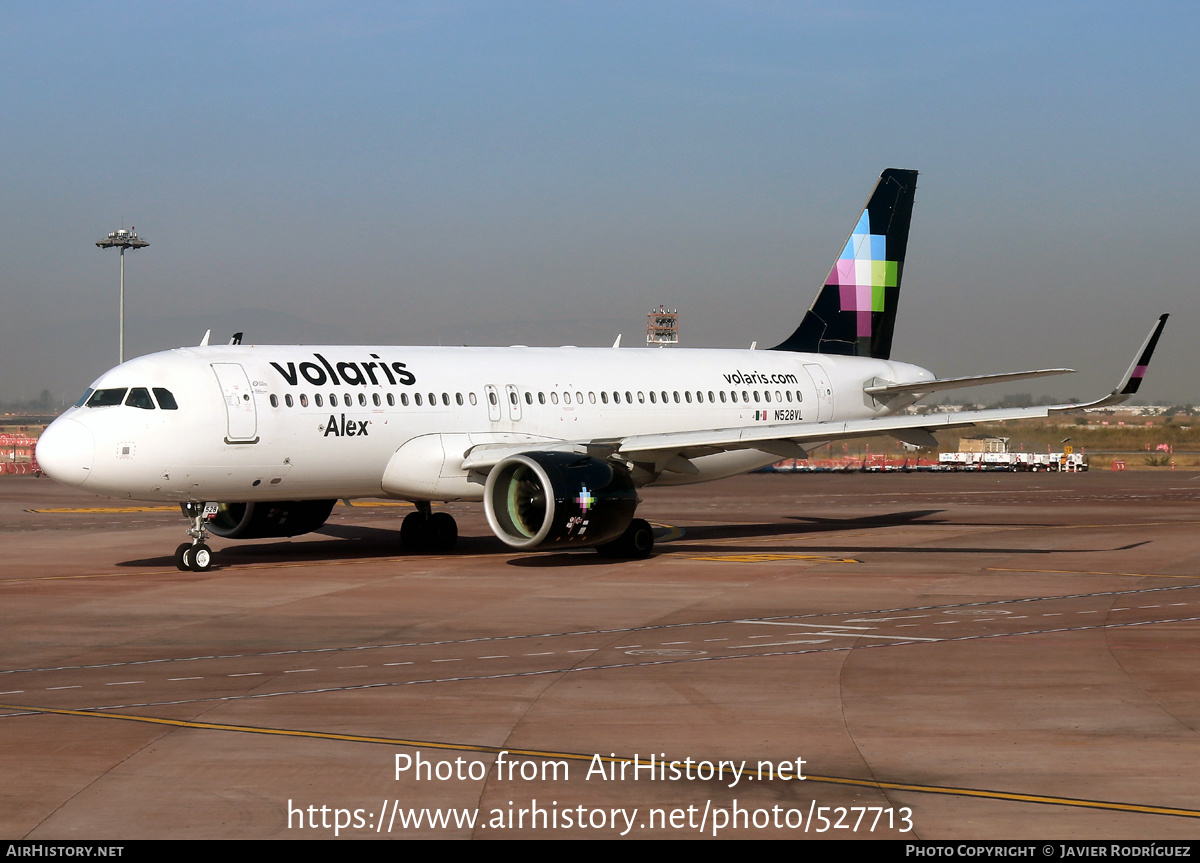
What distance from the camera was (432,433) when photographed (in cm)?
2627

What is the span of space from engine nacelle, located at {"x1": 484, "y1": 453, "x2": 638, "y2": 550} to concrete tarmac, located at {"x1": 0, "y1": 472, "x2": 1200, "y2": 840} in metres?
0.76

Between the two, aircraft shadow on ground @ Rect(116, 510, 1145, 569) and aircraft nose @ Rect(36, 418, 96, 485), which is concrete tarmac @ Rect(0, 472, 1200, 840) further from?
aircraft nose @ Rect(36, 418, 96, 485)

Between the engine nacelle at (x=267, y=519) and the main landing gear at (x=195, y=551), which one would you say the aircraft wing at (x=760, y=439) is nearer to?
the engine nacelle at (x=267, y=519)

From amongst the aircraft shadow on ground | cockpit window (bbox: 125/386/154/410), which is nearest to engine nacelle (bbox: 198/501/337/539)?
the aircraft shadow on ground

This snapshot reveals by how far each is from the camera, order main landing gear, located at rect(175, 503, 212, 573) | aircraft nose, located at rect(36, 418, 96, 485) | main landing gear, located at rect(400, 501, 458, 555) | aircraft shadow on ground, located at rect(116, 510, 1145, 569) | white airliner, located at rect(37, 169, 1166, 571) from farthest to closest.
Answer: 1. main landing gear, located at rect(400, 501, 458, 555)
2. aircraft shadow on ground, located at rect(116, 510, 1145, 569)
3. main landing gear, located at rect(175, 503, 212, 573)
4. white airliner, located at rect(37, 169, 1166, 571)
5. aircraft nose, located at rect(36, 418, 96, 485)

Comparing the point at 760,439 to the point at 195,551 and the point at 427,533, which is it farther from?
the point at 195,551

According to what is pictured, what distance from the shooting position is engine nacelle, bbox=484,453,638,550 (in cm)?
2361

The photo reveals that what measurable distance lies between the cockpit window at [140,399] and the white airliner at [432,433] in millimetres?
27

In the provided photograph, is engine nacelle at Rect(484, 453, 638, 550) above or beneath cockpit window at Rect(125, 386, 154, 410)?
beneath

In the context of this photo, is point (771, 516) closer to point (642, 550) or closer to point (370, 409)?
point (642, 550)

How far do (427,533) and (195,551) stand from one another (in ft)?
18.2

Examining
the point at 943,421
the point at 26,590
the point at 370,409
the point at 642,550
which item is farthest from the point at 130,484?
the point at 943,421
